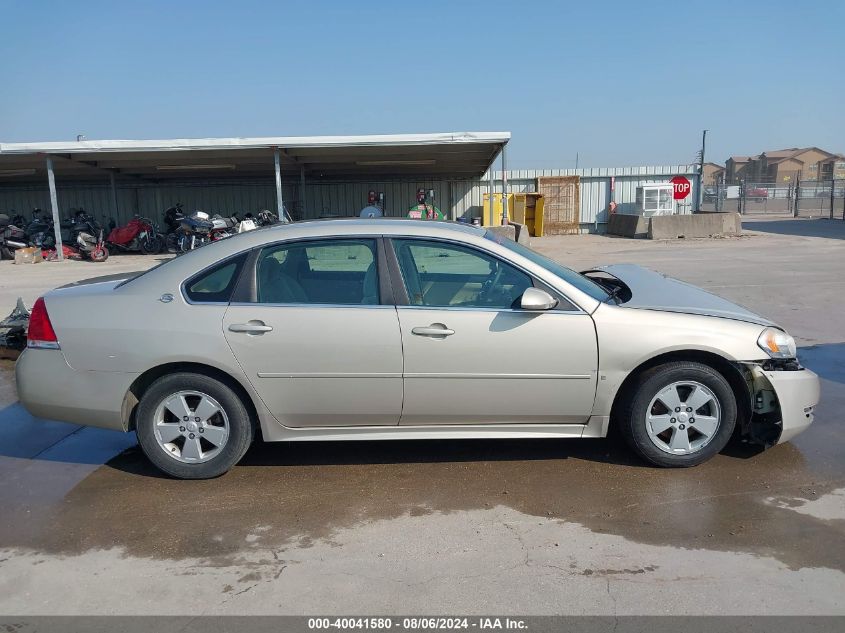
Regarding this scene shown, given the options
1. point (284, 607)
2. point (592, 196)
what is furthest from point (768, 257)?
point (284, 607)

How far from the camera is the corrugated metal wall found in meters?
26.3

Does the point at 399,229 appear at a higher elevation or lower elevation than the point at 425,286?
higher

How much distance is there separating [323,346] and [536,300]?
130 centimetres

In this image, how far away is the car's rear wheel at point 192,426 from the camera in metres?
4.17

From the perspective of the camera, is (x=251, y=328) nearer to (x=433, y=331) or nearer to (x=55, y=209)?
(x=433, y=331)

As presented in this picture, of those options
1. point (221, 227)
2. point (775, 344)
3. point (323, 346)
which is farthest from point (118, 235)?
point (775, 344)

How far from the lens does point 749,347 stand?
4.12 metres

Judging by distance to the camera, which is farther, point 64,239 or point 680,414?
point 64,239

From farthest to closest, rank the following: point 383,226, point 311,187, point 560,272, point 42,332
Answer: point 311,187
point 560,272
point 383,226
point 42,332

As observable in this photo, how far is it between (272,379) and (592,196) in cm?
2470

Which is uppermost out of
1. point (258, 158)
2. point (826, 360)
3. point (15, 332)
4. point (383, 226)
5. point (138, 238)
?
point (258, 158)

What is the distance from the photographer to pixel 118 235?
68.0 feet

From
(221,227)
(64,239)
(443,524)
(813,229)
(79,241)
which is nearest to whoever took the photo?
(443,524)

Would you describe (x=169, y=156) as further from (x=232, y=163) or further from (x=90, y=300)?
(x=90, y=300)
